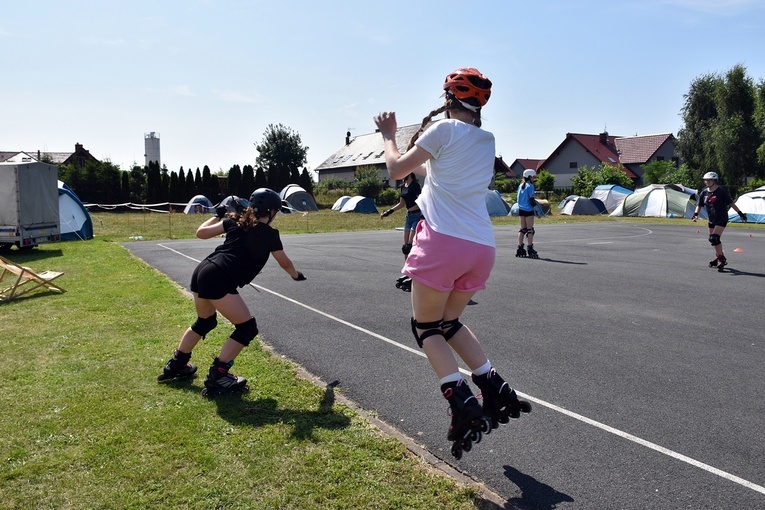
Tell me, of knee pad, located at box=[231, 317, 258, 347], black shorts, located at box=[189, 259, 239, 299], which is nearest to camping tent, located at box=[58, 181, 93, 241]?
black shorts, located at box=[189, 259, 239, 299]

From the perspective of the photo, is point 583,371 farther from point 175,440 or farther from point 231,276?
point 175,440

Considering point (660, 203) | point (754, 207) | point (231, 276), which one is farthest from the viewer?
point (660, 203)

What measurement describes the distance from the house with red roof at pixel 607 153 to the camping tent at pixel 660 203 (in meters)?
24.0

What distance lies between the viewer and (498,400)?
143 inches

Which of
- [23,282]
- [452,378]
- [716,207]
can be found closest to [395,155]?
[452,378]

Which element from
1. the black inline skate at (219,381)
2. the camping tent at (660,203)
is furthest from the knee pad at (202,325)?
the camping tent at (660,203)

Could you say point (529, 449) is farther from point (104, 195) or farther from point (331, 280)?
point (104, 195)

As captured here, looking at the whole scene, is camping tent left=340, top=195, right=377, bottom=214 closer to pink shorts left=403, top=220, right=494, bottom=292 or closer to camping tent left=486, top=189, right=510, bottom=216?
camping tent left=486, top=189, right=510, bottom=216

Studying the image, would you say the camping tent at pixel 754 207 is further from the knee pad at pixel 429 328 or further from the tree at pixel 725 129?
the knee pad at pixel 429 328

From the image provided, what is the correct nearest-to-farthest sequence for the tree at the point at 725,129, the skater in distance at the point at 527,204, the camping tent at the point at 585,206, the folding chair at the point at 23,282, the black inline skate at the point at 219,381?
1. the black inline skate at the point at 219,381
2. the folding chair at the point at 23,282
3. the skater in distance at the point at 527,204
4. the camping tent at the point at 585,206
5. the tree at the point at 725,129

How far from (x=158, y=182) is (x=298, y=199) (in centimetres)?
1408

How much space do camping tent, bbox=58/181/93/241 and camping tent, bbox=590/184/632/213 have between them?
35.1m

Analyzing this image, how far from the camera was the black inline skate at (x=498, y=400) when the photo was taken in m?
3.63

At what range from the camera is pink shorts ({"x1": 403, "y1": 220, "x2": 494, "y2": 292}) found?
3365 mm
